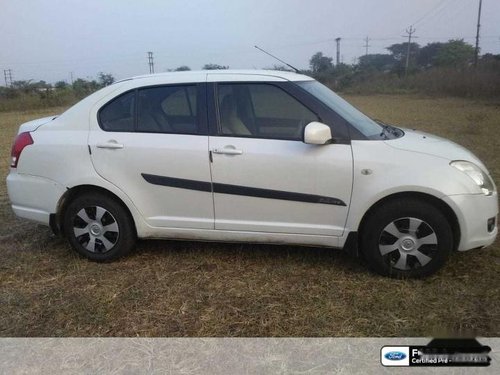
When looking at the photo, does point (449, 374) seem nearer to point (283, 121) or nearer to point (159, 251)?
point (283, 121)

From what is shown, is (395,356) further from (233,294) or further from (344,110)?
(344,110)

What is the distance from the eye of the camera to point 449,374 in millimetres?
2465

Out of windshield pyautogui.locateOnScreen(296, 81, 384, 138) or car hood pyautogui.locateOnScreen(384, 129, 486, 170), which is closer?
car hood pyautogui.locateOnScreen(384, 129, 486, 170)

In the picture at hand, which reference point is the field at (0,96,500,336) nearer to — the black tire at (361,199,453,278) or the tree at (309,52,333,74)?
the black tire at (361,199,453,278)

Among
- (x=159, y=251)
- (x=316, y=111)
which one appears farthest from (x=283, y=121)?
(x=159, y=251)

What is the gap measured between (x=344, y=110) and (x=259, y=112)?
71 centimetres

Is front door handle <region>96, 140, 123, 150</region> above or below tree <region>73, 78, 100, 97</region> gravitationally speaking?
below

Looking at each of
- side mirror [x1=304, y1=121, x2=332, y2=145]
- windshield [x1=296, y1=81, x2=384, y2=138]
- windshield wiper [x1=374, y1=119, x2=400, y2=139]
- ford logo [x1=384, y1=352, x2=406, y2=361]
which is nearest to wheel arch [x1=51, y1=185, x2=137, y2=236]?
side mirror [x1=304, y1=121, x2=332, y2=145]

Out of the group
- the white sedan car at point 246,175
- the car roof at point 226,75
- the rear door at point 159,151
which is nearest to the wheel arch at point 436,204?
the white sedan car at point 246,175

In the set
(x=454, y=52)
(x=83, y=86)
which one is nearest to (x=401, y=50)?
(x=454, y=52)

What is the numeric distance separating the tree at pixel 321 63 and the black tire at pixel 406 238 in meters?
52.6

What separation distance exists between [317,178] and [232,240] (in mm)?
893

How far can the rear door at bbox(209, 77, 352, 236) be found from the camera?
143 inches

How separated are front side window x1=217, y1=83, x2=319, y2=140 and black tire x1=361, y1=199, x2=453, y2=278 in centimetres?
91
